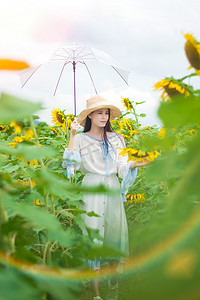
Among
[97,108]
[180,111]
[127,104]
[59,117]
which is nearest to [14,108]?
[180,111]

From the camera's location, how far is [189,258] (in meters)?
0.27

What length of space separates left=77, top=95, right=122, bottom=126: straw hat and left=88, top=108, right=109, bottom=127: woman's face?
6cm

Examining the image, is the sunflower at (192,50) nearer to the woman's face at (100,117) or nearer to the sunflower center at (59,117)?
the woman's face at (100,117)

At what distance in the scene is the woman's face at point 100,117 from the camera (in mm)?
2941

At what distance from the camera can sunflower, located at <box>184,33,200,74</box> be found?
3.41ft

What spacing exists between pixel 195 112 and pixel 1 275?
0.92 feet

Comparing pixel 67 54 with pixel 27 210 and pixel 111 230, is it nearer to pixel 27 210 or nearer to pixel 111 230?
pixel 111 230

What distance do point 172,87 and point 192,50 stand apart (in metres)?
0.13

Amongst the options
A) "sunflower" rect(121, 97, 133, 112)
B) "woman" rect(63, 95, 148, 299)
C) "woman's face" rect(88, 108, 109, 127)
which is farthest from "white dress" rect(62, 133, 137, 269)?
"sunflower" rect(121, 97, 133, 112)

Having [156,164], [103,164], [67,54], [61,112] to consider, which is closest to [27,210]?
[156,164]

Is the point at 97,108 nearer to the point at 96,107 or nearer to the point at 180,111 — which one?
the point at 96,107

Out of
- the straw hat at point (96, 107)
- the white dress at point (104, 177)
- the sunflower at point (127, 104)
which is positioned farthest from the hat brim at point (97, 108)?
the sunflower at point (127, 104)

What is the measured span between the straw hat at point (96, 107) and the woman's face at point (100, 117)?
0.06 metres

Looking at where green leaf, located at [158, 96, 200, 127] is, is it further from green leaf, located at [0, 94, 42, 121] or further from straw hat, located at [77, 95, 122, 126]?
straw hat, located at [77, 95, 122, 126]
